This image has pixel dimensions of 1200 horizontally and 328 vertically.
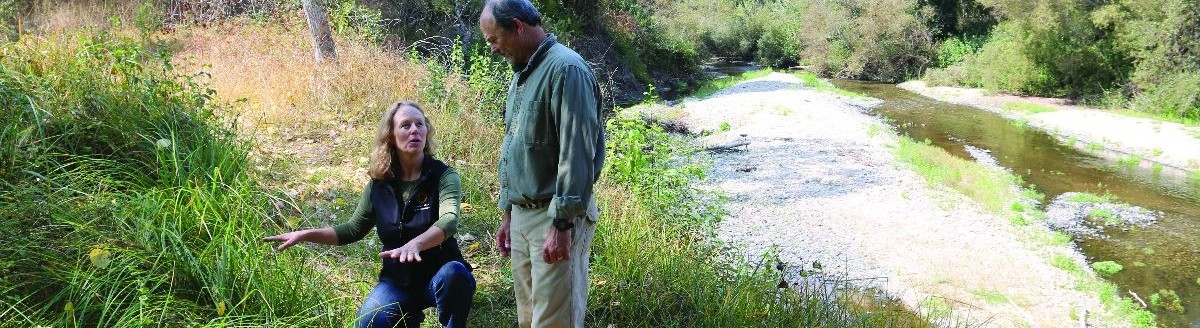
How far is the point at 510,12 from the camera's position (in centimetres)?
243

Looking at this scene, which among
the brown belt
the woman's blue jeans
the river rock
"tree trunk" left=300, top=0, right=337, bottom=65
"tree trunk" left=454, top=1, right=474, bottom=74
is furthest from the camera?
"tree trunk" left=454, top=1, right=474, bottom=74

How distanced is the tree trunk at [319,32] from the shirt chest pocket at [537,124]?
6.62 m

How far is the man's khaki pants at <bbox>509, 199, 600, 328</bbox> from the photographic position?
8.42ft

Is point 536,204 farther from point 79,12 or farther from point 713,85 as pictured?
point 713,85

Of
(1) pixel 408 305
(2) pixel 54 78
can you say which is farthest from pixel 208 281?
(2) pixel 54 78

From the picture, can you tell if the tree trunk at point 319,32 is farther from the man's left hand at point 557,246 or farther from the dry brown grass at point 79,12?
the man's left hand at point 557,246

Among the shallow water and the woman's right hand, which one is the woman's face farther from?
the shallow water

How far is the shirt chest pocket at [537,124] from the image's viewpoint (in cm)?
245

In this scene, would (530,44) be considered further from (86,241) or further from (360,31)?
(360,31)

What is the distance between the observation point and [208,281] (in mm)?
2719

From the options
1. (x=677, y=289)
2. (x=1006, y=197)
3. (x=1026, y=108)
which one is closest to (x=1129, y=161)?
(x=1006, y=197)

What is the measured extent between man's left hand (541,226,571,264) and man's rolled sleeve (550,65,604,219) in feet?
0.27

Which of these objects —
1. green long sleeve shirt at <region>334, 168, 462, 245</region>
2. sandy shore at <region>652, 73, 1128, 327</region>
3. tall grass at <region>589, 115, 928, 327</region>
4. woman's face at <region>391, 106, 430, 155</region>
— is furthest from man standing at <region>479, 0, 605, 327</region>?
sandy shore at <region>652, 73, 1128, 327</region>

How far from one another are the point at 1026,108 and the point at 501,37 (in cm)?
2364
